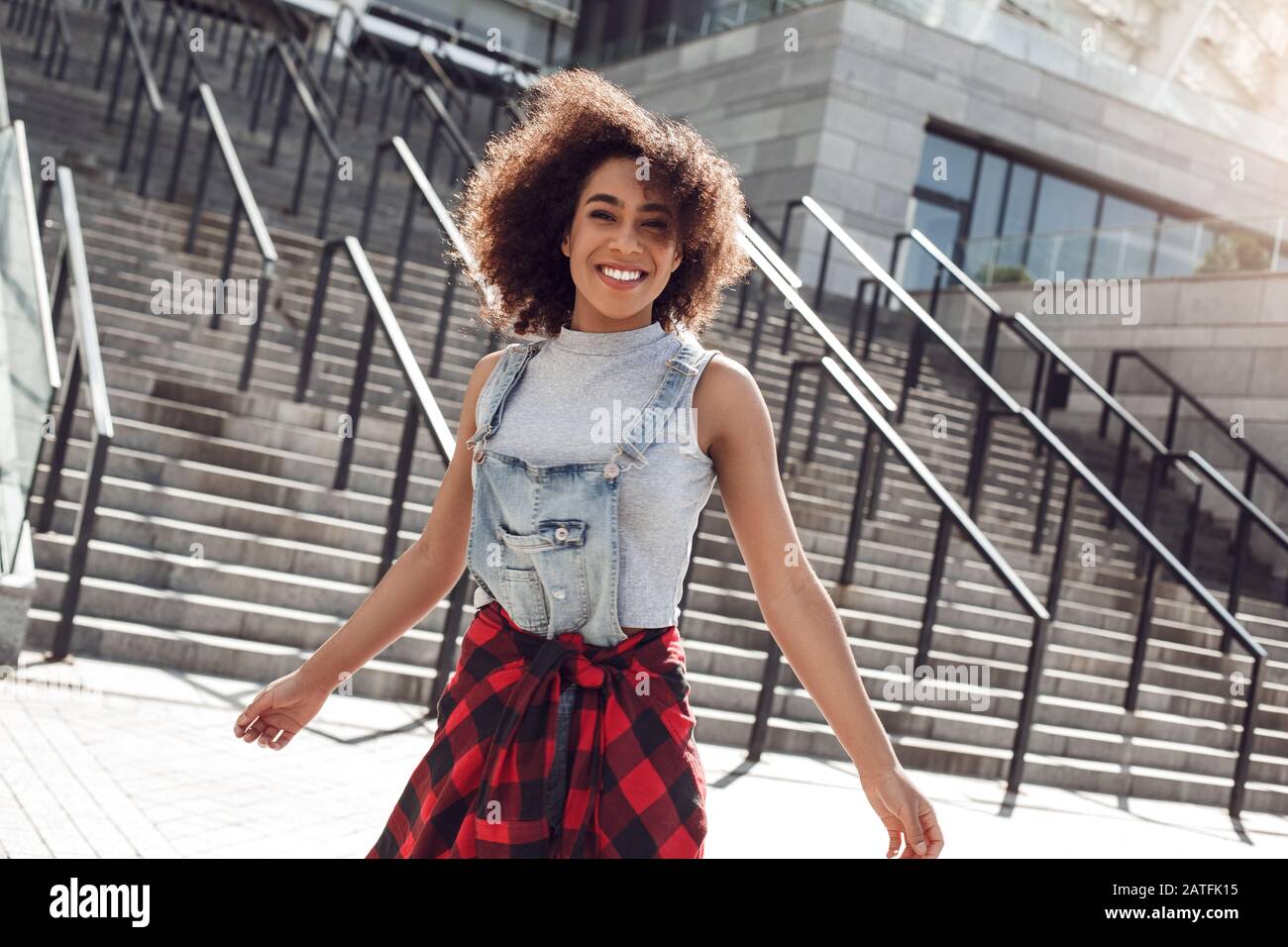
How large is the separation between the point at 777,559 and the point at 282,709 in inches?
32.6

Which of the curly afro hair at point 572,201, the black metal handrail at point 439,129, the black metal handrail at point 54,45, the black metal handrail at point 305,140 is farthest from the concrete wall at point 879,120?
the curly afro hair at point 572,201

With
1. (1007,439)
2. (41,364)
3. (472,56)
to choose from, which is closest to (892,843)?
(41,364)

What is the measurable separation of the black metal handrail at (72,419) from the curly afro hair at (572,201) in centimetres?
319

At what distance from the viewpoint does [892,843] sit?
186cm

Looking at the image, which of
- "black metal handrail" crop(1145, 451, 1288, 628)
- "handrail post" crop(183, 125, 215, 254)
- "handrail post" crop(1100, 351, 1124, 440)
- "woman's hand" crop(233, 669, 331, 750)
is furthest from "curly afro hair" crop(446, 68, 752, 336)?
"handrail post" crop(1100, 351, 1124, 440)

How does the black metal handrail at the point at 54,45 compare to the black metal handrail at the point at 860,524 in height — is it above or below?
above

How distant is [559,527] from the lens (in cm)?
185

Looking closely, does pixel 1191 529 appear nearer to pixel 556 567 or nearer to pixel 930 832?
pixel 930 832

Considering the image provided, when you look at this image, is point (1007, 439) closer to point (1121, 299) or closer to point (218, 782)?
point (1121, 299)

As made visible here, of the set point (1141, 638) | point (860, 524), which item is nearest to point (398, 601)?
point (860, 524)

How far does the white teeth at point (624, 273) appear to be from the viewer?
1974mm

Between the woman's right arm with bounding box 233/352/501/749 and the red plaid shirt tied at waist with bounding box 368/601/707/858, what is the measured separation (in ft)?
0.90

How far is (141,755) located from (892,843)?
284 cm

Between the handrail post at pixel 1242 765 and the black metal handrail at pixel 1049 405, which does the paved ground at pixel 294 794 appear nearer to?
the handrail post at pixel 1242 765
